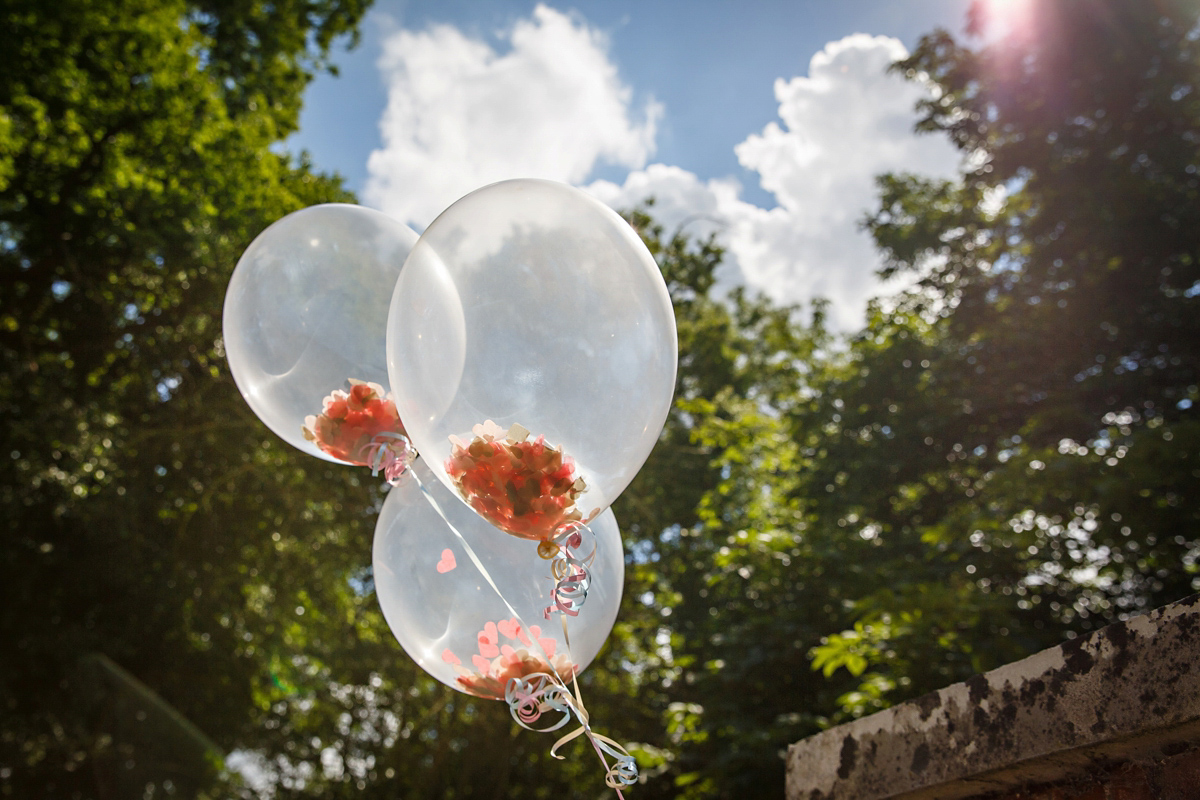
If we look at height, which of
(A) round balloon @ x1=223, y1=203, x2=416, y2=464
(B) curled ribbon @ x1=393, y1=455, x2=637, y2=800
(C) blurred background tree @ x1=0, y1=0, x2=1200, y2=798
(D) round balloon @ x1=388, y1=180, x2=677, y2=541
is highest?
(C) blurred background tree @ x1=0, y1=0, x2=1200, y2=798

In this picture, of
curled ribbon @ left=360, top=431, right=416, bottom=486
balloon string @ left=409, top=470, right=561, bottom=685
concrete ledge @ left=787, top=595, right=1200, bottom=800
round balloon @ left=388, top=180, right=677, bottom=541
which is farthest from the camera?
curled ribbon @ left=360, top=431, right=416, bottom=486

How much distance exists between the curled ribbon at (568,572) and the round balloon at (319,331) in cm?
67

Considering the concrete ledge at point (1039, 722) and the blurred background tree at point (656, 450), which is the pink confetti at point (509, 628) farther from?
the blurred background tree at point (656, 450)

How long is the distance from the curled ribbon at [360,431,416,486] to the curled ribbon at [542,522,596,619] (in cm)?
60

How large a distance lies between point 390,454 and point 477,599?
1.46 ft

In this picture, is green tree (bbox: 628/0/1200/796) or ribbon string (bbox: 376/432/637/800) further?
green tree (bbox: 628/0/1200/796)

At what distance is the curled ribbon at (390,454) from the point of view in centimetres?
183

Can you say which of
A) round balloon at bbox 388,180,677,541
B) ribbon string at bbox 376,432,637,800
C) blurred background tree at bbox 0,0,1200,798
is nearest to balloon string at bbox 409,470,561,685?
ribbon string at bbox 376,432,637,800

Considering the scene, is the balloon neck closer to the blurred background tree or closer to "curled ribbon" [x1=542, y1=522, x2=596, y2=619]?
"curled ribbon" [x1=542, y1=522, x2=596, y2=619]

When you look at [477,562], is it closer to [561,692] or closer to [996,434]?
[561,692]

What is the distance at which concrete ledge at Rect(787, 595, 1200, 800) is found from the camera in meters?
1.11

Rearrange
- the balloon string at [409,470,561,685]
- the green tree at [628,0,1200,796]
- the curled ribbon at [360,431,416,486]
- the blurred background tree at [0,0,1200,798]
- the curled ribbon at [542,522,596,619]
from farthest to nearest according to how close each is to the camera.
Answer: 1. the blurred background tree at [0,0,1200,798]
2. the green tree at [628,0,1200,796]
3. the curled ribbon at [360,431,416,486]
4. the balloon string at [409,470,561,685]
5. the curled ribbon at [542,522,596,619]

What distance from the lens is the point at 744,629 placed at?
559 cm

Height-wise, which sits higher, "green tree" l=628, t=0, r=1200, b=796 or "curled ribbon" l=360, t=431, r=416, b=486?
"green tree" l=628, t=0, r=1200, b=796
